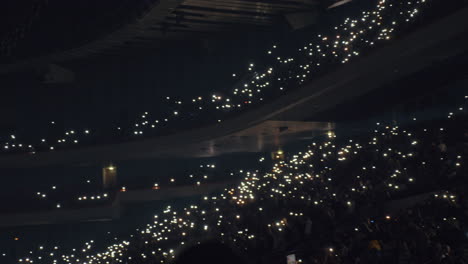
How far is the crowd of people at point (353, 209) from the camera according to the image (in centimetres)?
624

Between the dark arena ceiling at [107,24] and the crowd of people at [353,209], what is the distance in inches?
232

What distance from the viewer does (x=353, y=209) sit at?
8289 millimetres

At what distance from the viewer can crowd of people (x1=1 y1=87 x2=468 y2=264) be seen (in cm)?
624

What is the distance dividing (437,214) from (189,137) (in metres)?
10.5

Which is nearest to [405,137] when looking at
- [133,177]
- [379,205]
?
[379,205]

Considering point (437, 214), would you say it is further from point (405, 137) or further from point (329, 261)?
point (405, 137)

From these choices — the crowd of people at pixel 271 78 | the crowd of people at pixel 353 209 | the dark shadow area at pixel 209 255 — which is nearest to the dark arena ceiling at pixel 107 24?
the crowd of people at pixel 271 78

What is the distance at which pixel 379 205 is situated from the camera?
8.12 metres

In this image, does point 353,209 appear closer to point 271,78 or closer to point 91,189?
point 271,78

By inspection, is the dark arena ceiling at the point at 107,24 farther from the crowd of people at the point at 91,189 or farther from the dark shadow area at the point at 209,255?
the dark shadow area at the point at 209,255

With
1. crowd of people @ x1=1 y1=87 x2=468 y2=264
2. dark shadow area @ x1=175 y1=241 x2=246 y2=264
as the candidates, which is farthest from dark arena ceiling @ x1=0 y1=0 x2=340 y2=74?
dark shadow area @ x1=175 y1=241 x2=246 y2=264

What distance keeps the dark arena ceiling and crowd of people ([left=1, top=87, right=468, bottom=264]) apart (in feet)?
19.3

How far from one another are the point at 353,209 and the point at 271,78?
7152 millimetres

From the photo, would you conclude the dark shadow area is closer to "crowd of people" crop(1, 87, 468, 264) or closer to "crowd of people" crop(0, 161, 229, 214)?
"crowd of people" crop(1, 87, 468, 264)
